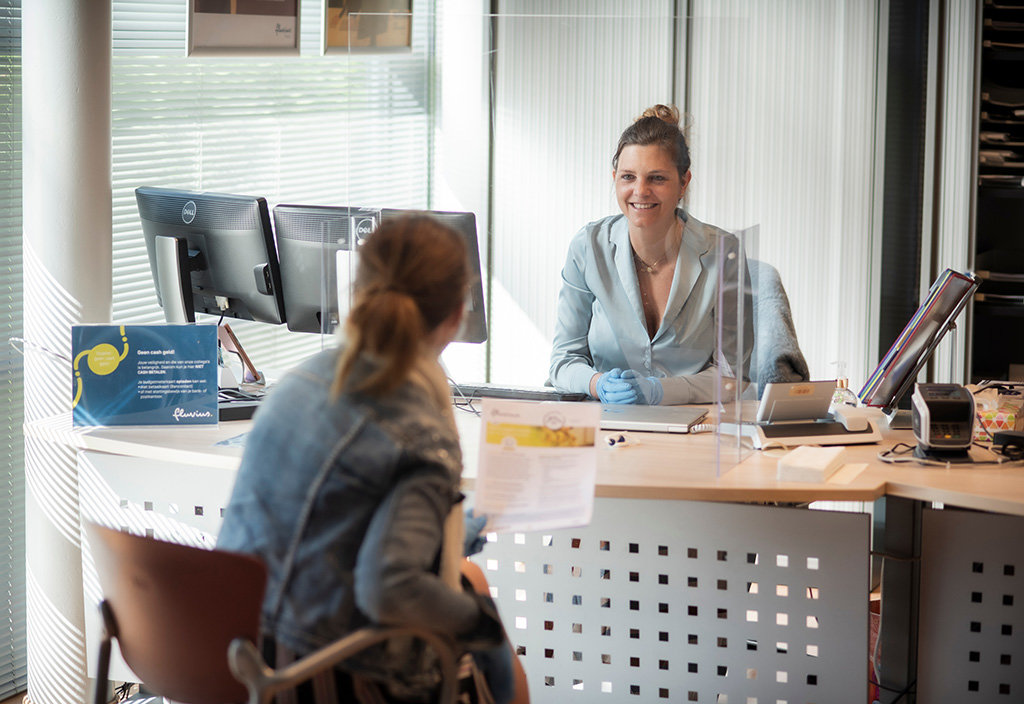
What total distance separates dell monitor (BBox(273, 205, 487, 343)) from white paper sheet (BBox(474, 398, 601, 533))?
75cm

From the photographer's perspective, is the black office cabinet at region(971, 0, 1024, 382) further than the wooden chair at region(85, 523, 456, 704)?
Yes

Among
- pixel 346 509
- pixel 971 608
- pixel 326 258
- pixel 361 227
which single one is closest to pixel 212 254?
pixel 326 258

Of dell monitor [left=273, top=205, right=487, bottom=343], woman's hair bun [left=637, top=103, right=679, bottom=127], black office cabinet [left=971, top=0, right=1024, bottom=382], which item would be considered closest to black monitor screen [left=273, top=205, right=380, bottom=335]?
dell monitor [left=273, top=205, right=487, bottom=343]

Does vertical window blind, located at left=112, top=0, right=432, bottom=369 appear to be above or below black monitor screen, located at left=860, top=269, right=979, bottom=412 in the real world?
above

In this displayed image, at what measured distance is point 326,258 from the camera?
262cm

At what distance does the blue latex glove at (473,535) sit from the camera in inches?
67.8

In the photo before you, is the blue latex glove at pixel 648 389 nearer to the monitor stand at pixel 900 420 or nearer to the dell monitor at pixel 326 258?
the dell monitor at pixel 326 258

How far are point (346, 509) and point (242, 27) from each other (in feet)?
8.63

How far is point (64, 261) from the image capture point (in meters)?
2.88

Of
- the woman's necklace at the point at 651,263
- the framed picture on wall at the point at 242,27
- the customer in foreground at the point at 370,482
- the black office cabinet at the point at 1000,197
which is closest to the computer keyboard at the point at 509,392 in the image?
the woman's necklace at the point at 651,263

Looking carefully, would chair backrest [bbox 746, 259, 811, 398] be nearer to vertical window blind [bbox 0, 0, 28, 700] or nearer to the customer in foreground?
the customer in foreground

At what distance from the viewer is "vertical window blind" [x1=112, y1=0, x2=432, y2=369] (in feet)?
11.4

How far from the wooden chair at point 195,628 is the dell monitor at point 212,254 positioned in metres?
1.29

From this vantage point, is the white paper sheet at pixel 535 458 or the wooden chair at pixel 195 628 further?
the white paper sheet at pixel 535 458
